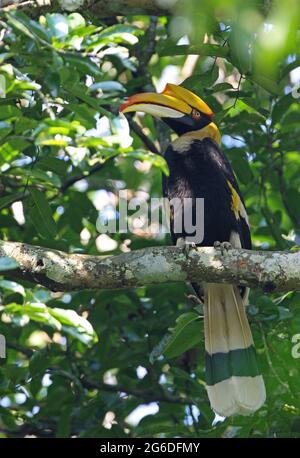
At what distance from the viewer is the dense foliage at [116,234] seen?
109 inches

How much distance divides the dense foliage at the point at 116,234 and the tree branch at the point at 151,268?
0.50 feet

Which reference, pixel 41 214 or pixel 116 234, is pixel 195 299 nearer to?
pixel 116 234

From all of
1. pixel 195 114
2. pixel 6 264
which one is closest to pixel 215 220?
pixel 195 114

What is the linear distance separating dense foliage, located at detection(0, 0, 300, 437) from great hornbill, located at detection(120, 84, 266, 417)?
0.27 ft

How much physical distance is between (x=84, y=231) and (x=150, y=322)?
0.69 meters

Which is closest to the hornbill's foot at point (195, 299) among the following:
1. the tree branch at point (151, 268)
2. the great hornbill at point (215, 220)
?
the great hornbill at point (215, 220)

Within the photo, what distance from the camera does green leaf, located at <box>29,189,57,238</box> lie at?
133 inches

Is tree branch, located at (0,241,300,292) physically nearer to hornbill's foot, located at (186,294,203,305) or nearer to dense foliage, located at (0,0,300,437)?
dense foliage, located at (0,0,300,437)

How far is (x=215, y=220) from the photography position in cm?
390

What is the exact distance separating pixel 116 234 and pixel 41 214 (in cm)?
70

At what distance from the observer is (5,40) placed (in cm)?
307

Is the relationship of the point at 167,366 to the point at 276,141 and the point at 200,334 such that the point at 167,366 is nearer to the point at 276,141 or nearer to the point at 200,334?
the point at 200,334

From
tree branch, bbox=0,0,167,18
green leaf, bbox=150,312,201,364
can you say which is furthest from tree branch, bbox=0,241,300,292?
tree branch, bbox=0,0,167,18
